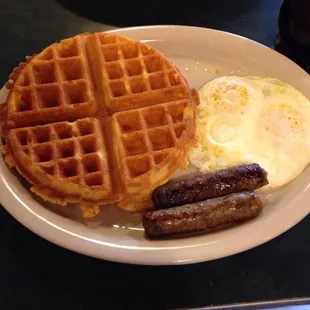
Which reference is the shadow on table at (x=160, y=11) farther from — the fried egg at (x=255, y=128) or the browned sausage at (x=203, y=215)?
the browned sausage at (x=203, y=215)

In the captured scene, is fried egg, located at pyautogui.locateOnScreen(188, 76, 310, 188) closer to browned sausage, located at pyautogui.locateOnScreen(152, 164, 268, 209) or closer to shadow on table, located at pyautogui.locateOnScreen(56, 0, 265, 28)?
browned sausage, located at pyautogui.locateOnScreen(152, 164, 268, 209)

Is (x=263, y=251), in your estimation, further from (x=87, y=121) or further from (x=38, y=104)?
(x=38, y=104)

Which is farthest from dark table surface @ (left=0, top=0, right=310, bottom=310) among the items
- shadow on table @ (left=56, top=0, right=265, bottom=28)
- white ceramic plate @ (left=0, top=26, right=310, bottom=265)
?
shadow on table @ (left=56, top=0, right=265, bottom=28)

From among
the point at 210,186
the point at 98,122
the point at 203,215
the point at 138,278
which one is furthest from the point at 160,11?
the point at 138,278

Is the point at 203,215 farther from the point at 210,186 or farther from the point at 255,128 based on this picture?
the point at 255,128

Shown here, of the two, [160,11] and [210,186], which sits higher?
[160,11]
